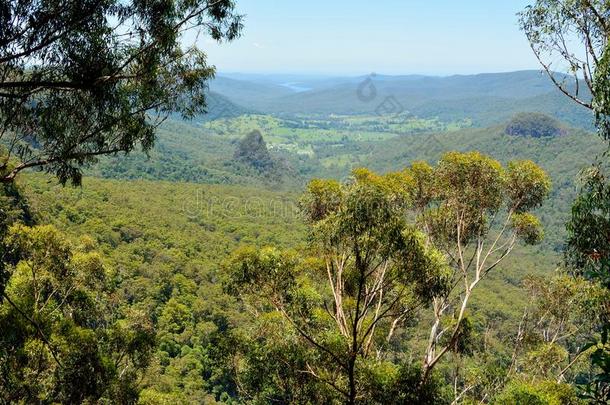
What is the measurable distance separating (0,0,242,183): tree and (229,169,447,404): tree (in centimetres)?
301

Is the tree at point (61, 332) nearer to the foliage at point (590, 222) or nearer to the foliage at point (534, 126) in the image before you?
the foliage at point (590, 222)

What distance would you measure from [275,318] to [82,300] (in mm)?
4488

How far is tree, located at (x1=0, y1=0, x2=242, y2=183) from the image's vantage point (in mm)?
6156

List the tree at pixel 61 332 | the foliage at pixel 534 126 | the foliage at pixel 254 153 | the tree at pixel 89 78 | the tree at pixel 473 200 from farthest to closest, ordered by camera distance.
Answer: the foliage at pixel 534 126 < the foliage at pixel 254 153 < the tree at pixel 473 200 < the tree at pixel 61 332 < the tree at pixel 89 78

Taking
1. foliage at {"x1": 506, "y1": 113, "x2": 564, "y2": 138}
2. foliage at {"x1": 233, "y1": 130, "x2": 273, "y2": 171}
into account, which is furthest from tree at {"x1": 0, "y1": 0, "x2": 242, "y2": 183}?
foliage at {"x1": 506, "y1": 113, "x2": 564, "y2": 138}

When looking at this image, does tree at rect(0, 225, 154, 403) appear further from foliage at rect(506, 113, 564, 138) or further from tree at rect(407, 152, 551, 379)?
foliage at rect(506, 113, 564, 138)

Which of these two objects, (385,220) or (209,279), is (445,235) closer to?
(385,220)

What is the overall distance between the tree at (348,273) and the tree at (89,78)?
3014 millimetres

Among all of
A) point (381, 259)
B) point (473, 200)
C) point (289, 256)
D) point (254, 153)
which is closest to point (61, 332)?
point (289, 256)

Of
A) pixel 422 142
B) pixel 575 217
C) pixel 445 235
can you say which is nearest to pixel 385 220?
pixel 575 217

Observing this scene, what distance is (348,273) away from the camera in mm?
10195

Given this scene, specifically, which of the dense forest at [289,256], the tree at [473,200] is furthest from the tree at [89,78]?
the tree at [473,200]

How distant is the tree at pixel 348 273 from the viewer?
650 cm

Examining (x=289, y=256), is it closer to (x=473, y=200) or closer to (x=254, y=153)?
(x=473, y=200)
